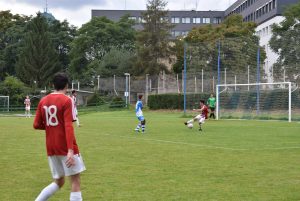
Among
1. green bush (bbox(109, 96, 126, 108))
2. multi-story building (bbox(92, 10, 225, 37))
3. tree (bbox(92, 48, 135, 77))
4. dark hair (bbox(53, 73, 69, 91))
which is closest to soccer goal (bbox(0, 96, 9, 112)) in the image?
green bush (bbox(109, 96, 126, 108))

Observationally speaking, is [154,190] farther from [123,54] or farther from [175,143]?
[123,54]

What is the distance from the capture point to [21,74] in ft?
280

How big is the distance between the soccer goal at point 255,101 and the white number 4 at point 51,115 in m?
27.8

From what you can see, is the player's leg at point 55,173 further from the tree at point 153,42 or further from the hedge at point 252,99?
the tree at point 153,42

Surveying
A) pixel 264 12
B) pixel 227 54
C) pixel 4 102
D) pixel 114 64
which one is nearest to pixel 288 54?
pixel 227 54

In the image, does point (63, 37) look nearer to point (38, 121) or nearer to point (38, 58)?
point (38, 58)

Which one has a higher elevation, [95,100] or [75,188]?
[95,100]

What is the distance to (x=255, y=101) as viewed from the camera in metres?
36.2

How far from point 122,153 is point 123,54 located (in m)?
70.5

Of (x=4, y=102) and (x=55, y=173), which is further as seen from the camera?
(x=4, y=102)

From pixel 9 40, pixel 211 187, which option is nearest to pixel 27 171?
pixel 211 187

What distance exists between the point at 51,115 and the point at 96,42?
85.8 meters

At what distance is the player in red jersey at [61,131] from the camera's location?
665cm

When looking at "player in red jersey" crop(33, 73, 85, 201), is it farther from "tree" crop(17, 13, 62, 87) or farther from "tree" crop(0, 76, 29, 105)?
"tree" crop(17, 13, 62, 87)
